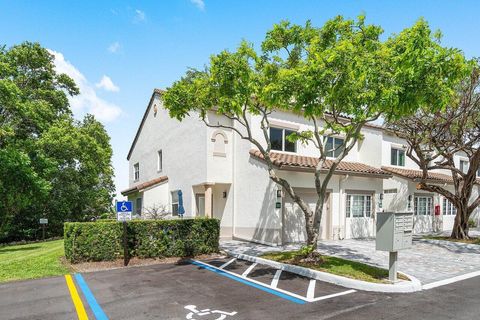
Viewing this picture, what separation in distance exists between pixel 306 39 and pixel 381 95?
11.5 ft

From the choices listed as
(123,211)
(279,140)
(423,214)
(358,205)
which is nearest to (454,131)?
(358,205)

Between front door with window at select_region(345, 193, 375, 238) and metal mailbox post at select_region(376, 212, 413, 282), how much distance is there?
8.85 meters

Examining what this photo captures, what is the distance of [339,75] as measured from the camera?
857cm

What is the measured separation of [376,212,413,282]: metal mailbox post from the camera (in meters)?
8.49

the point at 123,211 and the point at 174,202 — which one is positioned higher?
the point at 123,211

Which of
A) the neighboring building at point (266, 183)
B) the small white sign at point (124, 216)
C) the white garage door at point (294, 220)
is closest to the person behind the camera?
the small white sign at point (124, 216)

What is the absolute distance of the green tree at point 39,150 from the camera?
19.1 meters

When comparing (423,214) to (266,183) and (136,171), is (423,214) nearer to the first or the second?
(266,183)

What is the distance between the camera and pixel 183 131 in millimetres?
18828

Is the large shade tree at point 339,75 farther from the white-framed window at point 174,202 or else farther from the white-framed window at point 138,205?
the white-framed window at point 138,205

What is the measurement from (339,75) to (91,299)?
8.08 m

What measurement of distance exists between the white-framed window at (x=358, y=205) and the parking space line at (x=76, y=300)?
13.3 meters

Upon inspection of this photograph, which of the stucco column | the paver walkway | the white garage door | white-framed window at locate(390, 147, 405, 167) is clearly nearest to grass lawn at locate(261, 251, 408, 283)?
the paver walkway

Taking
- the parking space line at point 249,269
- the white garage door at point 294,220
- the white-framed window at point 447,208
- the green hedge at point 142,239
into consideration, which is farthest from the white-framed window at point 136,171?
the white-framed window at point 447,208
